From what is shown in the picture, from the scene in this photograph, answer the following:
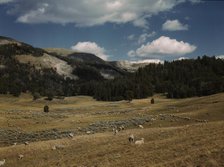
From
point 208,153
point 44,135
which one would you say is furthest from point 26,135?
point 208,153

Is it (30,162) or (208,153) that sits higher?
(208,153)

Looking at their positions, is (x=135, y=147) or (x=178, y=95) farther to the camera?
(x=178, y=95)

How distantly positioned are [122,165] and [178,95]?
156 m

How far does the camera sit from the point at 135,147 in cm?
3200

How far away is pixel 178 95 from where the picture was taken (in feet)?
588

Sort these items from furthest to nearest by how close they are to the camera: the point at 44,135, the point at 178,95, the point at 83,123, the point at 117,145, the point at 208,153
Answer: the point at 178,95, the point at 83,123, the point at 44,135, the point at 117,145, the point at 208,153

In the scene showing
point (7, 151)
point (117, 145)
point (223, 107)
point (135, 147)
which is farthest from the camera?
point (223, 107)

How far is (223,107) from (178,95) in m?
117

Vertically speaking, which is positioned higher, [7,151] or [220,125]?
[220,125]

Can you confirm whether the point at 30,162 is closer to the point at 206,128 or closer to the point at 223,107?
the point at 206,128

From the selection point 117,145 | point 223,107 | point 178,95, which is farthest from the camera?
point 178,95

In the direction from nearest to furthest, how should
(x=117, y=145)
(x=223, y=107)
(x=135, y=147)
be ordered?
(x=135, y=147) → (x=117, y=145) → (x=223, y=107)

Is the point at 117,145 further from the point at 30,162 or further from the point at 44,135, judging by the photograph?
the point at 44,135

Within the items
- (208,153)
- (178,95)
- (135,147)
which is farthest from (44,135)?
(178,95)
